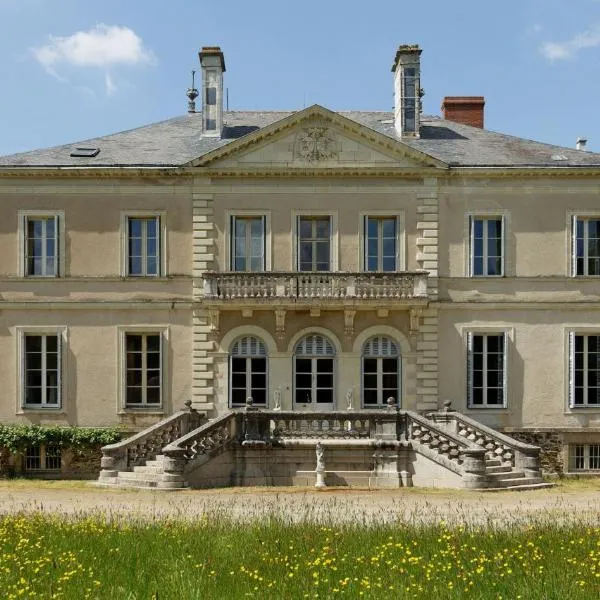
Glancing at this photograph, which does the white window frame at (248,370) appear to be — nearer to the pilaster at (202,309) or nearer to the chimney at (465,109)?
the pilaster at (202,309)

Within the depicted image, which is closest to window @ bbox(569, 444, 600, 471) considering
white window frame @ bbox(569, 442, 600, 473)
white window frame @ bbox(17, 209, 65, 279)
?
white window frame @ bbox(569, 442, 600, 473)

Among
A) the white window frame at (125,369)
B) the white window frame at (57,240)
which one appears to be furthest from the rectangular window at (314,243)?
the white window frame at (57,240)

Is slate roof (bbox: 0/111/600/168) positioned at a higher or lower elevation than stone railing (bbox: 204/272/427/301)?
higher

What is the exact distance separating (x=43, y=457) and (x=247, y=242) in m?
8.41

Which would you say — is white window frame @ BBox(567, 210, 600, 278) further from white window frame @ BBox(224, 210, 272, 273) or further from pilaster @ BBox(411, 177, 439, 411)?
white window frame @ BBox(224, 210, 272, 273)

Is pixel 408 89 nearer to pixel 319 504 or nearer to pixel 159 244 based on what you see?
pixel 159 244

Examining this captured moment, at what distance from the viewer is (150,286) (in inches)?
1019

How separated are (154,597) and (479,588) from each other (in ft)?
12.2

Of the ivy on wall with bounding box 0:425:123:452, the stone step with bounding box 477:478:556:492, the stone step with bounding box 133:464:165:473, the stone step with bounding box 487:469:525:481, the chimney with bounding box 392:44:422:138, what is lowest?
the stone step with bounding box 477:478:556:492

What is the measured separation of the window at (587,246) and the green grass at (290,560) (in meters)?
13.3

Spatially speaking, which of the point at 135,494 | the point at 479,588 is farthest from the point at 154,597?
the point at 135,494

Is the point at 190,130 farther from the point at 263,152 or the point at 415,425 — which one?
the point at 415,425

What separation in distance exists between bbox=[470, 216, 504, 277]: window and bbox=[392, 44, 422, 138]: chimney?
11.7 feet

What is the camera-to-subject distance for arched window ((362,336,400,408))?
25781 mm
